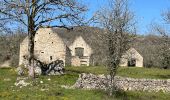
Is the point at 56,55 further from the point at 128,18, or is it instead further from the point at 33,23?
the point at 128,18

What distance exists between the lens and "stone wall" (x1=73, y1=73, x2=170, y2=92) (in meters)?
31.9

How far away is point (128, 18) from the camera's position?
3042 centimetres

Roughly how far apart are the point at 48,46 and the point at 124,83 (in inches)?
1388

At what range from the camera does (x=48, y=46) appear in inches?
2692

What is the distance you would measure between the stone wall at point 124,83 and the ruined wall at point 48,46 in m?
34.5

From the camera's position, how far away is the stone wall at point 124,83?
31.9 meters

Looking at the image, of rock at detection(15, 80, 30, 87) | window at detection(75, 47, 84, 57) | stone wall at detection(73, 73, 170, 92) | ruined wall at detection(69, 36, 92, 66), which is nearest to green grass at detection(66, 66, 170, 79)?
stone wall at detection(73, 73, 170, 92)

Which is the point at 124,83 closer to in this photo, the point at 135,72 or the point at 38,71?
the point at 38,71

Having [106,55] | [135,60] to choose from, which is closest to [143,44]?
[135,60]

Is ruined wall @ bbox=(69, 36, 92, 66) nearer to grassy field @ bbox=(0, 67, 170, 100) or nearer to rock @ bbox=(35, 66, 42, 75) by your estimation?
rock @ bbox=(35, 66, 42, 75)

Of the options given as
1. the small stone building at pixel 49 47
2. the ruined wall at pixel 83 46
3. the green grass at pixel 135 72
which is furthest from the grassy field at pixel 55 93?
the ruined wall at pixel 83 46

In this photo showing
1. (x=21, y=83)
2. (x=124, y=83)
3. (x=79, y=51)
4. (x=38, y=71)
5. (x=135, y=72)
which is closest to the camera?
(x=21, y=83)

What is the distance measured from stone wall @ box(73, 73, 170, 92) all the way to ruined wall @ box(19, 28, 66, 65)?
34547 mm

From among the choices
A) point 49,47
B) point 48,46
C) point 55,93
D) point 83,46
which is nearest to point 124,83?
point 55,93
